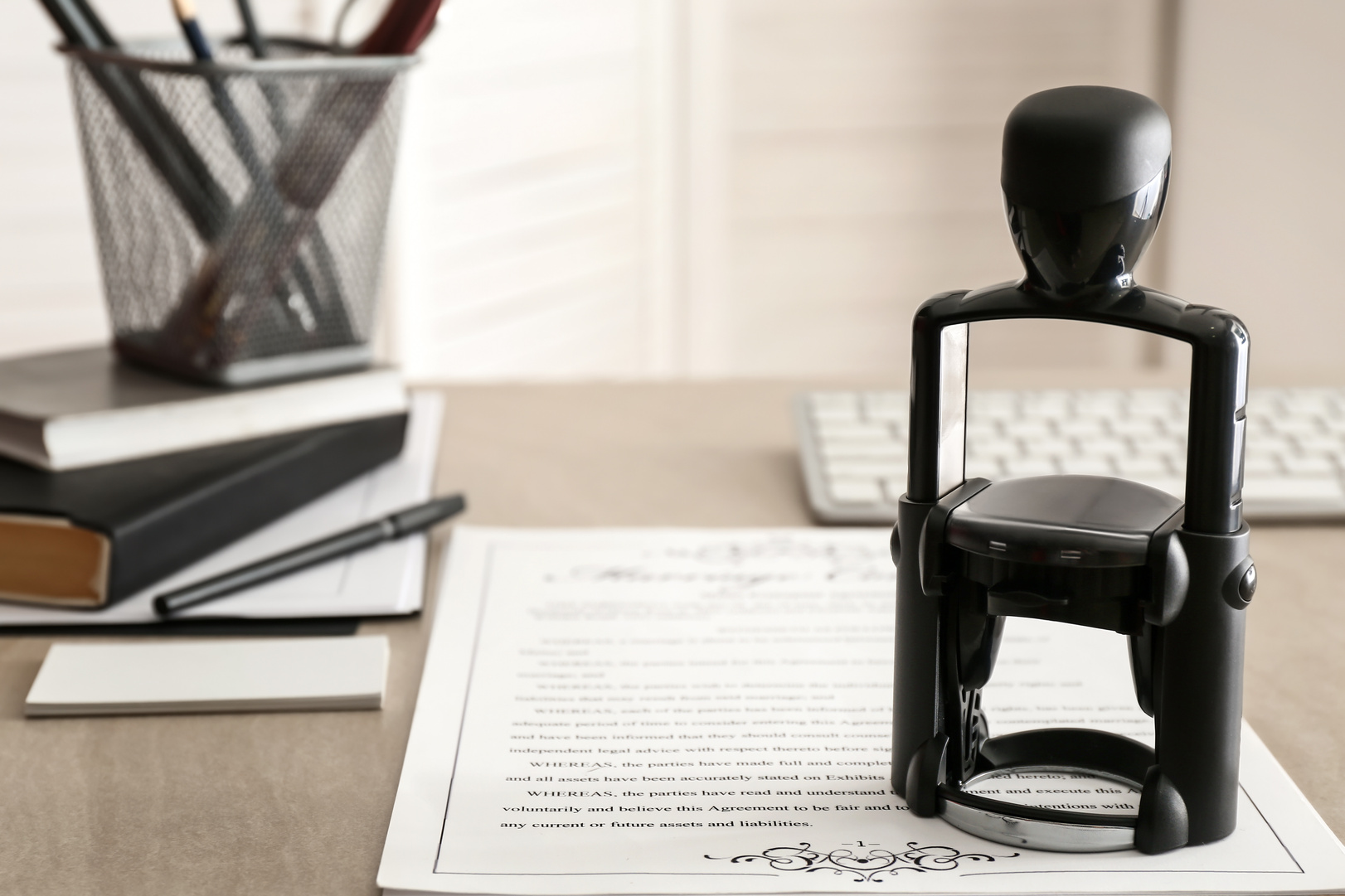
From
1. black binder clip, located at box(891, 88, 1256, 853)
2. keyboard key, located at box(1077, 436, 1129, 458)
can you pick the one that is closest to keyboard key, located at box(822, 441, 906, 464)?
keyboard key, located at box(1077, 436, 1129, 458)

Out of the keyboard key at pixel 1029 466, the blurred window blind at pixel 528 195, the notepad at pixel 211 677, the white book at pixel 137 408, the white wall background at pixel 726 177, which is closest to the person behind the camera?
the notepad at pixel 211 677

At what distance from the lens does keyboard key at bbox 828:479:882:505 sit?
68 centimetres

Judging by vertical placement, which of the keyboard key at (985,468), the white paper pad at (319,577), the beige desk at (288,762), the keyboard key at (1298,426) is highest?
the keyboard key at (1298,426)

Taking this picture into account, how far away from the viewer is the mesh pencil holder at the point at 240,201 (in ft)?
2.09

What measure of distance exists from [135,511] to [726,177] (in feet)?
5.69

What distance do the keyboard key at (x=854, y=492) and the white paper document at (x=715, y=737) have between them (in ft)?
0.11

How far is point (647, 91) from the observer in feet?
7.10

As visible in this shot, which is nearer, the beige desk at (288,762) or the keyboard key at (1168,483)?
the beige desk at (288,762)

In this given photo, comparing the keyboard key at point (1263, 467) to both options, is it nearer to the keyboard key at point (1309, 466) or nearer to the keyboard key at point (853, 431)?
the keyboard key at point (1309, 466)

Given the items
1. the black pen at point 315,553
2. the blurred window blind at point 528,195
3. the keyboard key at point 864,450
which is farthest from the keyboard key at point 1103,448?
the blurred window blind at point 528,195

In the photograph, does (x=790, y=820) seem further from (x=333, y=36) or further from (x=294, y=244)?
(x=333, y=36)

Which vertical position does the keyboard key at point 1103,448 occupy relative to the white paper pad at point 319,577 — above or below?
above

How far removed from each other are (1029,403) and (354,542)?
0.42 metres

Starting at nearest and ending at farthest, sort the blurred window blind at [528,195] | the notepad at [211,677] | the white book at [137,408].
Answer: the notepad at [211,677] → the white book at [137,408] → the blurred window blind at [528,195]
